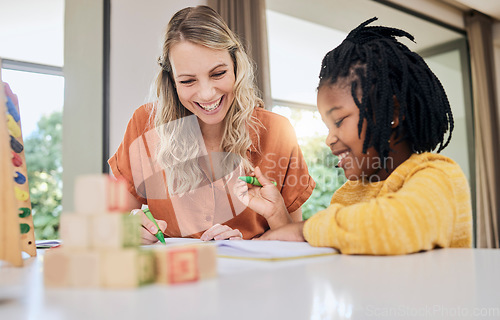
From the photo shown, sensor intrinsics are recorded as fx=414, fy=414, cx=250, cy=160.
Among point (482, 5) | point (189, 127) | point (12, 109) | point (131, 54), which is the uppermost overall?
point (482, 5)

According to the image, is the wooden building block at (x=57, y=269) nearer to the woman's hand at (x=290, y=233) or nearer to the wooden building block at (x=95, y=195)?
the wooden building block at (x=95, y=195)

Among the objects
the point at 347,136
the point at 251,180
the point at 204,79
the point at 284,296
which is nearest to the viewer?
the point at 284,296

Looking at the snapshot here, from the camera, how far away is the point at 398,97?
0.77 meters

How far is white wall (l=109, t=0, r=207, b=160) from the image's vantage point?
1.91 m

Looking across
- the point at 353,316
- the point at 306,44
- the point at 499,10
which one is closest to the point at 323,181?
the point at 306,44

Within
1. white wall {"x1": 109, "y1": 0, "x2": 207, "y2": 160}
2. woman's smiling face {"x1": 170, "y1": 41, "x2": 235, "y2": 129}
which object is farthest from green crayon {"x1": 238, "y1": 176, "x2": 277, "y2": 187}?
white wall {"x1": 109, "y1": 0, "x2": 207, "y2": 160}

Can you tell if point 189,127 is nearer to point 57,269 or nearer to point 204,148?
point 204,148

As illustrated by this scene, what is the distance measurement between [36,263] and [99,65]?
156cm

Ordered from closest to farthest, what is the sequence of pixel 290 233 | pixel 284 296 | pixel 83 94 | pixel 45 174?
pixel 284 296, pixel 290 233, pixel 83 94, pixel 45 174

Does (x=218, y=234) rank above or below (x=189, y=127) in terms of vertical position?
below

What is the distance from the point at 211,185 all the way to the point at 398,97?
0.76 meters

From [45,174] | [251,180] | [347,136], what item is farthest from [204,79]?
[45,174]

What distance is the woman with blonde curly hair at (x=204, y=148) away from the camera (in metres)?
1.35

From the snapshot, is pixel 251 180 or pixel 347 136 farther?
pixel 251 180
